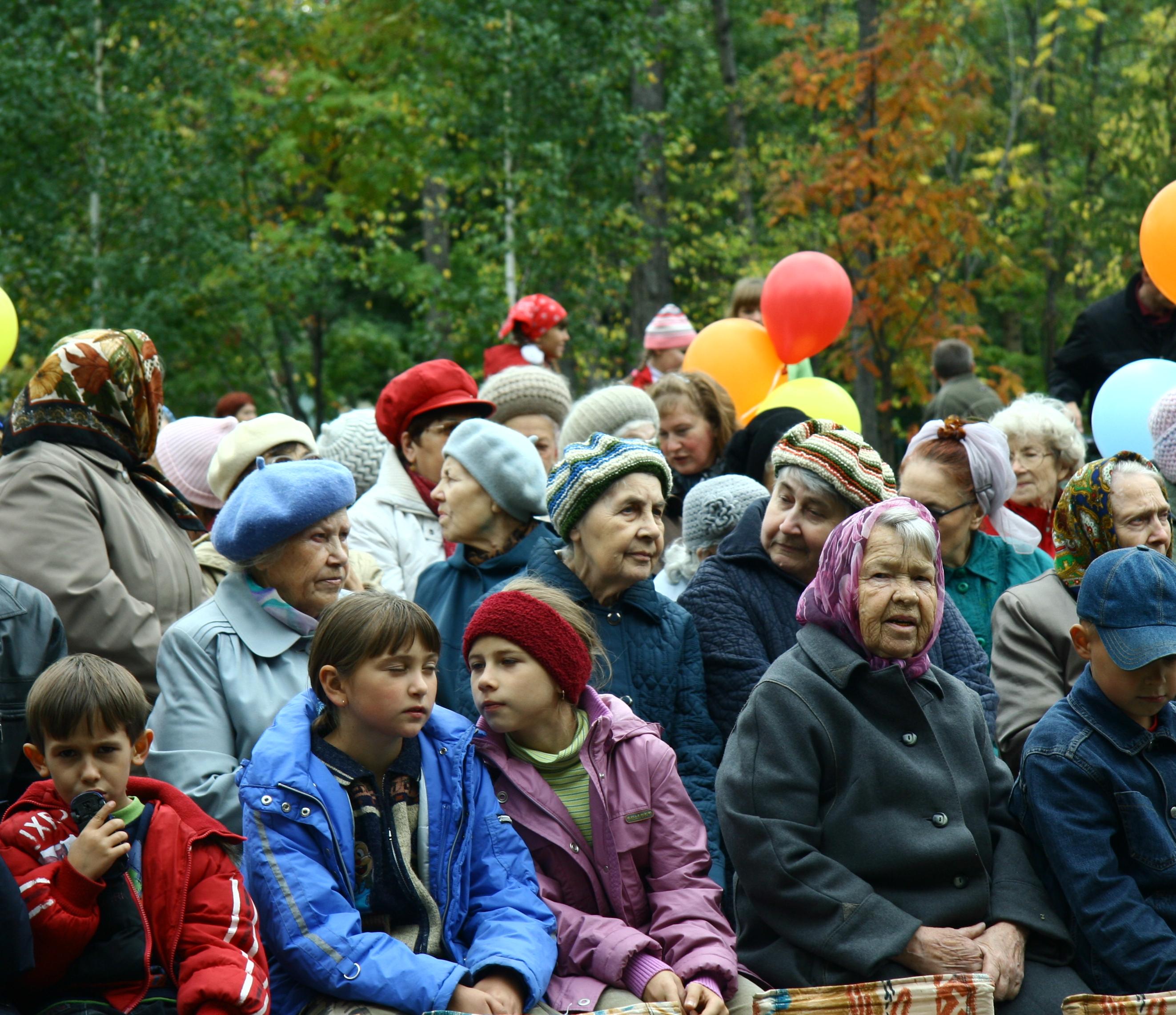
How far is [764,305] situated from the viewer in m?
7.36

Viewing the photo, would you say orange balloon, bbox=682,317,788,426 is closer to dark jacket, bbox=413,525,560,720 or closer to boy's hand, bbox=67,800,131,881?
dark jacket, bbox=413,525,560,720

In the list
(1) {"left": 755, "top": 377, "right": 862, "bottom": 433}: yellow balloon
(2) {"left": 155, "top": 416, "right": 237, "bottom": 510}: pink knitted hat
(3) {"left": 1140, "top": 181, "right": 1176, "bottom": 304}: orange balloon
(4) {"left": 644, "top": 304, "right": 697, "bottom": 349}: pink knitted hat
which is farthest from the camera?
(4) {"left": 644, "top": 304, "right": 697, "bottom": 349}: pink knitted hat

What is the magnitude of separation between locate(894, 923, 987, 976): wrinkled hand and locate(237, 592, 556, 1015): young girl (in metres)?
0.88

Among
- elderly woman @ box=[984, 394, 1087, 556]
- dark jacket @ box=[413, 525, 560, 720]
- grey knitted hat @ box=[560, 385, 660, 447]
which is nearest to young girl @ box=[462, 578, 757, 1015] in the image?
dark jacket @ box=[413, 525, 560, 720]

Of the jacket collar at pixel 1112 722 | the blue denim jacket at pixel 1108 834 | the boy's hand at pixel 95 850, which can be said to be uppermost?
the boy's hand at pixel 95 850

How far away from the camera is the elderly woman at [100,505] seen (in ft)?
12.2

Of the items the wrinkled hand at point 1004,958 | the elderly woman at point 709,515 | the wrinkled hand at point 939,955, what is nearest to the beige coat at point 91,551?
the elderly woman at point 709,515

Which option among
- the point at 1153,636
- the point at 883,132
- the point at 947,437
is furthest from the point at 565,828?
the point at 883,132

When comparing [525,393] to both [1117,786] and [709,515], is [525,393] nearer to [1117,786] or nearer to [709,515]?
[709,515]

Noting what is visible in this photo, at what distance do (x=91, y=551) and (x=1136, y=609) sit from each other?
2.91m

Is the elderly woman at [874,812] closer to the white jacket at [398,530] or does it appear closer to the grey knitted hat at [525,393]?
the white jacket at [398,530]

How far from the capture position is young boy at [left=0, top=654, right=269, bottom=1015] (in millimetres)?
2758

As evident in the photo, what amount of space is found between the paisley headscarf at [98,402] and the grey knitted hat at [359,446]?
1.88 meters

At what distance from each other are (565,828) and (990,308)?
19307mm
